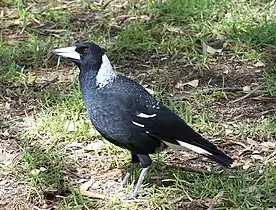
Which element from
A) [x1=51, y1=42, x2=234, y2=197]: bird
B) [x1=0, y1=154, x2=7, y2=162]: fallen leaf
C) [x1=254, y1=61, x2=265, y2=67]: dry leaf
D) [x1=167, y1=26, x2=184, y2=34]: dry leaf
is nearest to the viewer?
[x1=51, y1=42, x2=234, y2=197]: bird

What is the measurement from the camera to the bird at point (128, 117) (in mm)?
3580

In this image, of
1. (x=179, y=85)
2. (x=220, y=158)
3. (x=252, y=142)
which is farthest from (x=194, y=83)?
(x=220, y=158)

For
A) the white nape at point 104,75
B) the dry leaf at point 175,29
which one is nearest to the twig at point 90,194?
the white nape at point 104,75

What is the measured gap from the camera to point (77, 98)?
186 inches

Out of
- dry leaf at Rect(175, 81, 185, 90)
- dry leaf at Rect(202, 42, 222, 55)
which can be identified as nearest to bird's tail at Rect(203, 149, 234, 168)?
dry leaf at Rect(175, 81, 185, 90)

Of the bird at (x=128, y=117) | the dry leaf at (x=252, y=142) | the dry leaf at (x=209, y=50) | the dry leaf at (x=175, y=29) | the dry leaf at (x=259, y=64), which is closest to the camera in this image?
the bird at (x=128, y=117)

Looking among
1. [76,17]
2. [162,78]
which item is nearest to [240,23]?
[162,78]

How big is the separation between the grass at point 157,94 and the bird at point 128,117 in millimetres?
203

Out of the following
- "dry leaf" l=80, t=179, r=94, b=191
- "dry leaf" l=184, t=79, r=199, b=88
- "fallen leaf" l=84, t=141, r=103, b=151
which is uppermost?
"dry leaf" l=80, t=179, r=94, b=191

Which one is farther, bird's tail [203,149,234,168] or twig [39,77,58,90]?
twig [39,77,58,90]

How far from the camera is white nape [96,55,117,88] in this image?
369cm

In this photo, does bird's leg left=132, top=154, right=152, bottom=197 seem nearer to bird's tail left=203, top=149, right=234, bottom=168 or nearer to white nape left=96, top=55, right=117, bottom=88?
bird's tail left=203, top=149, right=234, bottom=168

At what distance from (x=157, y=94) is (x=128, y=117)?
52.6 inches

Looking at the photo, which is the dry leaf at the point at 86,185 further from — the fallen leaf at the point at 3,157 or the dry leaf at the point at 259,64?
the dry leaf at the point at 259,64
